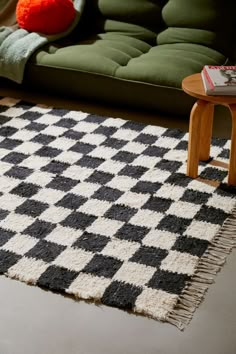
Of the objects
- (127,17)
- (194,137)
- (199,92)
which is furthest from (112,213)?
(127,17)

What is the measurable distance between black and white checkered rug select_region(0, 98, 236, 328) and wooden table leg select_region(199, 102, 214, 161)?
0.24 ft

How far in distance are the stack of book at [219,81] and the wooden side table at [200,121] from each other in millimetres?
22

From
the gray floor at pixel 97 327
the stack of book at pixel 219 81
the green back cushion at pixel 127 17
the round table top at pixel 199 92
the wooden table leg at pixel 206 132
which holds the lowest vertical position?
the gray floor at pixel 97 327

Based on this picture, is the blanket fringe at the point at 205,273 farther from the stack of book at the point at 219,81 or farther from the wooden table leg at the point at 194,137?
the stack of book at the point at 219,81

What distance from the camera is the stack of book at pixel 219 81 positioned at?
2.43m

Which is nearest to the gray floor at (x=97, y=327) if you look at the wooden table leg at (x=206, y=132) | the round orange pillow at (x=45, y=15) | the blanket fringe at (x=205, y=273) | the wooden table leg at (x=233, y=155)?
the blanket fringe at (x=205, y=273)

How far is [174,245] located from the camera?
87.2 inches

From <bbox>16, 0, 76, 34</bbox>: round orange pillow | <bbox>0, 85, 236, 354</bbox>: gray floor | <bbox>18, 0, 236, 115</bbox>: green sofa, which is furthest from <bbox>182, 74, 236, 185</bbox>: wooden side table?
<bbox>16, 0, 76, 34</bbox>: round orange pillow

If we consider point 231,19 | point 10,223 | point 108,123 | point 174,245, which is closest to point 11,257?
point 10,223

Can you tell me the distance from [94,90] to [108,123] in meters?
0.25

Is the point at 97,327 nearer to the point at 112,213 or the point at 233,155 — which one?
the point at 112,213

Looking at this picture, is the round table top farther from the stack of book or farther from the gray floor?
the gray floor

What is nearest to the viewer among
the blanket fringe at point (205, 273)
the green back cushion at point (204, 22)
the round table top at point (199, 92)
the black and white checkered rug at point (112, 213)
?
the blanket fringe at point (205, 273)

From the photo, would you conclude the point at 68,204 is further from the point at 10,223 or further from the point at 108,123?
the point at 108,123
